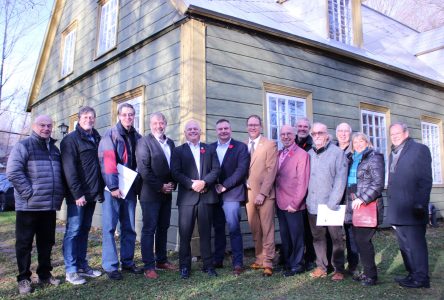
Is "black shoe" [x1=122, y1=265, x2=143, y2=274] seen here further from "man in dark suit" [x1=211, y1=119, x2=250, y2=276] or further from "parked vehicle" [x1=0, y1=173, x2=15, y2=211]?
"parked vehicle" [x1=0, y1=173, x2=15, y2=211]

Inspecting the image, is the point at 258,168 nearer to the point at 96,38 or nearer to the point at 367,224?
the point at 367,224

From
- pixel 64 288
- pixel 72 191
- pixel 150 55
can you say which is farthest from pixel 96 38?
pixel 64 288

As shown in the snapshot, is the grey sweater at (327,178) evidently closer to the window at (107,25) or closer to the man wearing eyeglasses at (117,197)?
the man wearing eyeglasses at (117,197)

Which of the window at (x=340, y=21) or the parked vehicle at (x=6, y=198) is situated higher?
the window at (x=340, y=21)

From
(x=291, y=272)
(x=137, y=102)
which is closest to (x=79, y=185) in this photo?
(x=291, y=272)

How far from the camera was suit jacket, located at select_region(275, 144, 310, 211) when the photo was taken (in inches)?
179

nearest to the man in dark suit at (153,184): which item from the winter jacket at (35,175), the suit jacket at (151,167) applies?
the suit jacket at (151,167)

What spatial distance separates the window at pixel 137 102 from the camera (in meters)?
6.99

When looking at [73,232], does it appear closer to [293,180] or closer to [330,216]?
[293,180]

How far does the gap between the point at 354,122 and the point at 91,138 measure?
5.89 m

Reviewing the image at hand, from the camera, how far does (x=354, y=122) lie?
8242mm

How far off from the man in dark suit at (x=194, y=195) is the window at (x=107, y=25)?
4.73m

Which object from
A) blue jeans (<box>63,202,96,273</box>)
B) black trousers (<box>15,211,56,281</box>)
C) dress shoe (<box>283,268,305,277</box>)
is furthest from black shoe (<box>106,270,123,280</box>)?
dress shoe (<box>283,268,305,277</box>)

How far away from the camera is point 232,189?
470cm
